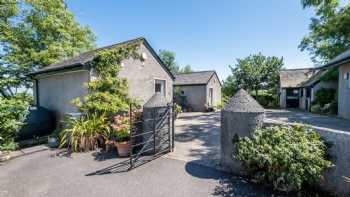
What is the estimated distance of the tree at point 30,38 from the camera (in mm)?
12750

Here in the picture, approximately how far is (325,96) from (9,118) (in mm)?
22826

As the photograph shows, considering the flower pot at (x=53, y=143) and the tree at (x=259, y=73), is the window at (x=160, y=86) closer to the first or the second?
the flower pot at (x=53, y=143)

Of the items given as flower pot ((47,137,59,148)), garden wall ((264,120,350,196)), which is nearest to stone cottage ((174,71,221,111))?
flower pot ((47,137,59,148))

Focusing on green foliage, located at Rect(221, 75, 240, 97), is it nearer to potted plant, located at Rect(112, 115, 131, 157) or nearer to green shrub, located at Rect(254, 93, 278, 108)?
green shrub, located at Rect(254, 93, 278, 108)

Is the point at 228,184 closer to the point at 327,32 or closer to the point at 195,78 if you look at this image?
the point at 195,78

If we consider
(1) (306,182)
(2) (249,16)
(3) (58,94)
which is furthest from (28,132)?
(2) (249,16)

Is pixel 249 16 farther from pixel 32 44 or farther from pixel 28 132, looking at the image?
pixel 32 44

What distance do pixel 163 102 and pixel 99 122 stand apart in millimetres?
2692

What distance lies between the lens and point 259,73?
82.1ft

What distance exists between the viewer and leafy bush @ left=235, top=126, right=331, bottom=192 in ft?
10.3

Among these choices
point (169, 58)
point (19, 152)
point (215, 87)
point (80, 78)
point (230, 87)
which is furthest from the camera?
point (169, 58)

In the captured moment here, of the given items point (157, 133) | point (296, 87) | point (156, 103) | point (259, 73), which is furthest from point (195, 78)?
point (157, 133)

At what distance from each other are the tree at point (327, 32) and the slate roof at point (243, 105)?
1260cm

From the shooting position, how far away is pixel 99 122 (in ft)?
21.7
